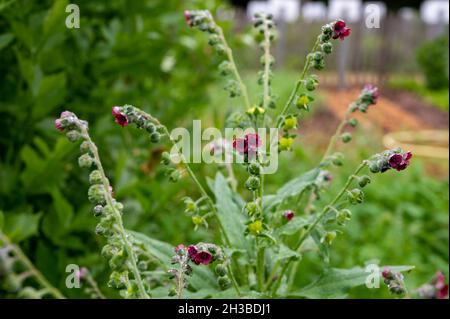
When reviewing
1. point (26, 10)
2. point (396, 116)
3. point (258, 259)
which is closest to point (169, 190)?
point (26, 10)

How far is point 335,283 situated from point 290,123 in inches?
12.8

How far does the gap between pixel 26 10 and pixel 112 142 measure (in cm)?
65

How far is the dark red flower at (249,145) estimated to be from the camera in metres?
1.07

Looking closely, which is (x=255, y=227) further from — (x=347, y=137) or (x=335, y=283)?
(x=347, y=137)

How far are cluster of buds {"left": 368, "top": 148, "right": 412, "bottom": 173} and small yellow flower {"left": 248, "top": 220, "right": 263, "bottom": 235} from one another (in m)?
0.21

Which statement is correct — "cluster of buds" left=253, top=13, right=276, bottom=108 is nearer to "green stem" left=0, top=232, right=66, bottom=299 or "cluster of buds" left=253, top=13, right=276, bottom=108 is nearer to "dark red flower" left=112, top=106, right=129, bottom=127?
"dark red flower" left=112, top=106, right=129, bottom=127

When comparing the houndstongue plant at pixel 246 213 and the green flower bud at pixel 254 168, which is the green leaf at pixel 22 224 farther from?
the green flower bud at pixel 254 168

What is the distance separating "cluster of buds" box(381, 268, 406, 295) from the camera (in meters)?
1.09

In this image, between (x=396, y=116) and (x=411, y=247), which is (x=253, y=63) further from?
(x=411, y=247)

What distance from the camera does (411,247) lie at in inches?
129

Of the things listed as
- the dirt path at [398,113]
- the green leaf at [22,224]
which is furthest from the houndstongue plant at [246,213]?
the dirt path at [398,113]

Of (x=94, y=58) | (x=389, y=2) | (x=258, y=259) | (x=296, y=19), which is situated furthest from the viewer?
(x=389, y=2)

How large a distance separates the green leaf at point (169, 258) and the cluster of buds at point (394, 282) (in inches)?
13.2
